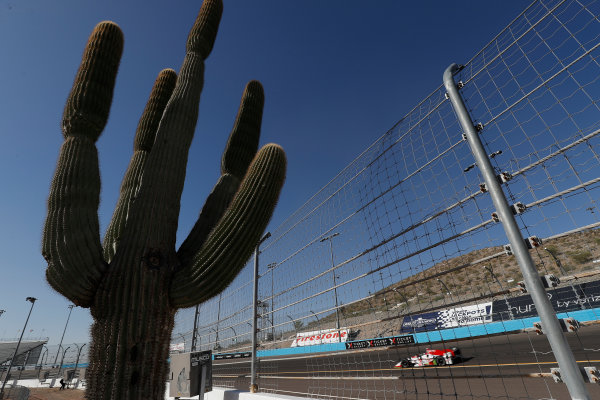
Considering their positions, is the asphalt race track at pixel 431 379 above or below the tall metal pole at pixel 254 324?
below

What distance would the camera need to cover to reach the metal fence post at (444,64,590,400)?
6.20 feet

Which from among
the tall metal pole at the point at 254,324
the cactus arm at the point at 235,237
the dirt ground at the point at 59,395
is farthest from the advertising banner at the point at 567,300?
the dirt ground at the point at 59,395

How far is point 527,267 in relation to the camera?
208 centimetres

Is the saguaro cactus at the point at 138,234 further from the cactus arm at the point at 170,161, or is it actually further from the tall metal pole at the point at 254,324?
the tall metal pole at the point at 254,324

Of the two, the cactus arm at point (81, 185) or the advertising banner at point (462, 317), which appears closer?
the advertising banner at point (462, 317)

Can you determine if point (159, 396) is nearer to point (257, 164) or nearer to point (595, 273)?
point (257, 164)

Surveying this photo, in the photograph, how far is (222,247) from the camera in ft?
12.1

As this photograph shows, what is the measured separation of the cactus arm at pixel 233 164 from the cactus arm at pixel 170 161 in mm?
345

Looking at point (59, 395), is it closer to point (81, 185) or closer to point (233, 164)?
point (81, 185)

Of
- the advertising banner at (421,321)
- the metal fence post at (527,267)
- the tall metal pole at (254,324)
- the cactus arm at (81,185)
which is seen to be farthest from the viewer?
the tall metal pole at (254,324)

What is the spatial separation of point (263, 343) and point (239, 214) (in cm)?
342

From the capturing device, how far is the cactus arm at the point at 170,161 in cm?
377

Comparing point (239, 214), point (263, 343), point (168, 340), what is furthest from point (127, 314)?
point (263, 343)

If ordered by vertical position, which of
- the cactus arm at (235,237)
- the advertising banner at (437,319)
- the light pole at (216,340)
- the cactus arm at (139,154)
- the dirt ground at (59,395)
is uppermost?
the cactus arm at (139,154)
